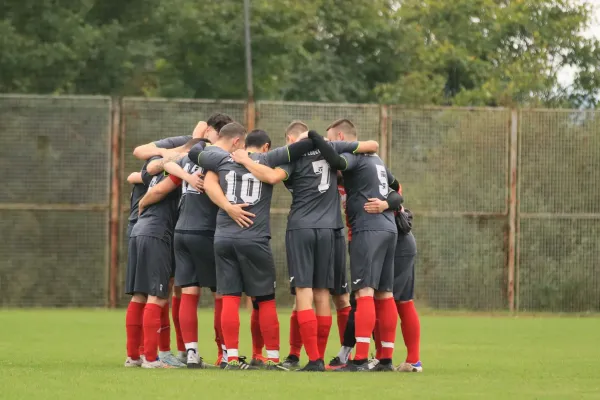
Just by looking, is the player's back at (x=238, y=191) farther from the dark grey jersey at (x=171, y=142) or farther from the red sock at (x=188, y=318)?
the dark grey jersey at (x=171, y=142)

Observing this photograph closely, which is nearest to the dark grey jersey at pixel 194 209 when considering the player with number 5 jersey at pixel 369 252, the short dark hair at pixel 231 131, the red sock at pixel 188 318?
the short dark hair at pixel 231 131

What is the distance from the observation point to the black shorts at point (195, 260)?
433 inches

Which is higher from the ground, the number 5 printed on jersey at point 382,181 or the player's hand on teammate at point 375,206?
the number 5 printed on jersey at point 382,181

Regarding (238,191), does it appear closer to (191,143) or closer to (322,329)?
(191,143)

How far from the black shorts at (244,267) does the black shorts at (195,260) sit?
1.02 feet

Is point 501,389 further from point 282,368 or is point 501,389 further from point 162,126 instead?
point 162,126

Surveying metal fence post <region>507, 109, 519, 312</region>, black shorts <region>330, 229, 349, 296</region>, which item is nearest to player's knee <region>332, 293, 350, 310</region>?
black shorts <region>330, 229, 349, 296</region>

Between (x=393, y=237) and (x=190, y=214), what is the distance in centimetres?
167

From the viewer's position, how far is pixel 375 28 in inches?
1258

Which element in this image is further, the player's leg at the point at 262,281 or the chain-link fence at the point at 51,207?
the chain-link fence at the point at 51,207

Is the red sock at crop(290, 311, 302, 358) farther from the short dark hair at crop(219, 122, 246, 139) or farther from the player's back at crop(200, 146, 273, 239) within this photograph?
the short dark hair at crop(219, 122, 246, 139)

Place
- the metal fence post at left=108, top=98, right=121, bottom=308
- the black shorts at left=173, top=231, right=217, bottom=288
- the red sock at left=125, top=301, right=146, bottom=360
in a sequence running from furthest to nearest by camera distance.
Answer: the metal fence post at left=108, top=98, right=121, bottom=308
the red sock at left=125, top=301, right=146, bottom=360
the black shorts at left=173, top=231, right=217, bottom=288

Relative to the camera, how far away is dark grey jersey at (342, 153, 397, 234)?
35.6 ft

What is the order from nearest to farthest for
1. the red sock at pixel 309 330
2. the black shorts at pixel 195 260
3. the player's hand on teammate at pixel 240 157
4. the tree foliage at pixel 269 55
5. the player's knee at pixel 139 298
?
the red sock at pixel 309 330 → the player's hand on teammate at pixel 240 157 → the black shorts at pixel 195 260 → the player's knee at pixel 139 298 → the tree foliage at pixel 269 55
